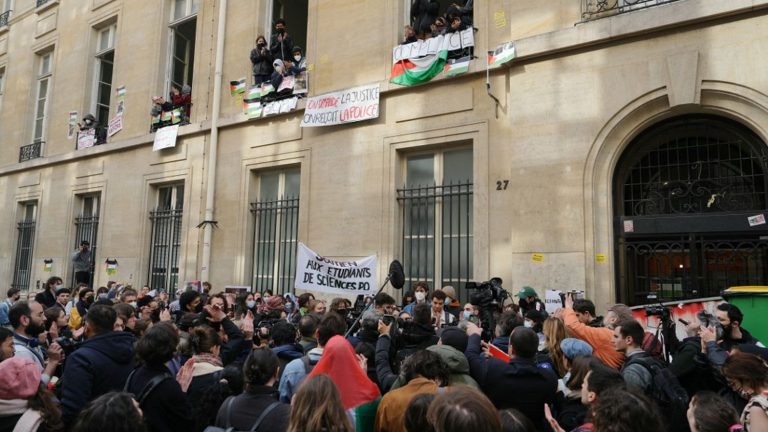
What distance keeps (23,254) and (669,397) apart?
802 inches

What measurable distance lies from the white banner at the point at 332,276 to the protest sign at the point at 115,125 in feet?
34.3

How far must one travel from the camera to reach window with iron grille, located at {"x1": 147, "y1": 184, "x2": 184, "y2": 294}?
Answer: 44.9ft

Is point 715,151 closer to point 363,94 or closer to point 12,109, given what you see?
point 363,94

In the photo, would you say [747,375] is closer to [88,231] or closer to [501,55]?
[501,55]

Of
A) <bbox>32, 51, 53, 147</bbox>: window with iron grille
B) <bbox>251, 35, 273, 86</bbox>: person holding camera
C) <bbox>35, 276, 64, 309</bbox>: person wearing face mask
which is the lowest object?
<bbox>35, 276, 64, 309</bbox>: person wearing face mask

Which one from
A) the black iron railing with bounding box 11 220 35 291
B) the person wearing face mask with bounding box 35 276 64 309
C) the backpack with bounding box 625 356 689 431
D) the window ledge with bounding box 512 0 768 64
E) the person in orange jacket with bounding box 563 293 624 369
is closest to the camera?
the backpack with bounding box 625 356 689 431

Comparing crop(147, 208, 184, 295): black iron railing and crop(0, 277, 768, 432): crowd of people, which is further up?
crop(147, 208, 184, 295): black iron railing

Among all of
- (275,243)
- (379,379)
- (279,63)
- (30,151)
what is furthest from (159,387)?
(30,151)

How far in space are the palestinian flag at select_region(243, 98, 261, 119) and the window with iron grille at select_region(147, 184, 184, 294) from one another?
123 inches

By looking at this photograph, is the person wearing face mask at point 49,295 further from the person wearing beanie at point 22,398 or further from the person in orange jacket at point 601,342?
the person in orange jacket at point 601,342

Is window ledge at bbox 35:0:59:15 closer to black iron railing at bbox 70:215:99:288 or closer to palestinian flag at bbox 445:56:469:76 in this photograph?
black iron railing at bbox 70:215:99:288

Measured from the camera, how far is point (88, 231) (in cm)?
1589

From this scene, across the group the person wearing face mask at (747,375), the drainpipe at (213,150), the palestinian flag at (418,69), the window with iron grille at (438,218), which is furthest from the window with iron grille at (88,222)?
the person wearing face mask at (747,375)

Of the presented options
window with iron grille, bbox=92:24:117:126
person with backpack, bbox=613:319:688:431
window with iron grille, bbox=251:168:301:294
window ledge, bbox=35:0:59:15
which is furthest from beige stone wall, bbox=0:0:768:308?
person with backpack, bbox=613:319:688:431
